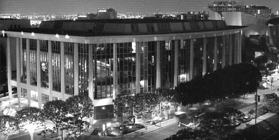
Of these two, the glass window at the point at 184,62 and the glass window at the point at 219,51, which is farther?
the glass window at the point at 219,51

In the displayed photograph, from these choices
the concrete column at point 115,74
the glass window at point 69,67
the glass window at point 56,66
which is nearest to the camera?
the concrete column at point 115,74

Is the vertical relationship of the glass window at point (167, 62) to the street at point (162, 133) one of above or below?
above

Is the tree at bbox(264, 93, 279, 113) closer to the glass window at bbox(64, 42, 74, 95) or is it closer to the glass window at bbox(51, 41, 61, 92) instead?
the glass window at bbox(64, 42, 74, 95)

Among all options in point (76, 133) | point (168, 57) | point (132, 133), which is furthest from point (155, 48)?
point (76, 133)

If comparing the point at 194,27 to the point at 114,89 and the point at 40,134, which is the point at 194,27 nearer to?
the point at 114,89

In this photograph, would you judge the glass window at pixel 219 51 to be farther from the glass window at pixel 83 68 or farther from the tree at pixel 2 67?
the tree at pixel 2 67

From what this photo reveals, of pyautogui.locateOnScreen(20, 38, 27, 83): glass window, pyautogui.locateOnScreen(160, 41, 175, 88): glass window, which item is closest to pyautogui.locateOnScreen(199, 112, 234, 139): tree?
pyautogui.locateOnScreen(160, 41, 175, 88): glass window

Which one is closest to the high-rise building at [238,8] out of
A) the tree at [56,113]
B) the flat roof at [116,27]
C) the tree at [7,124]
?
the flat roof at [116,27]
